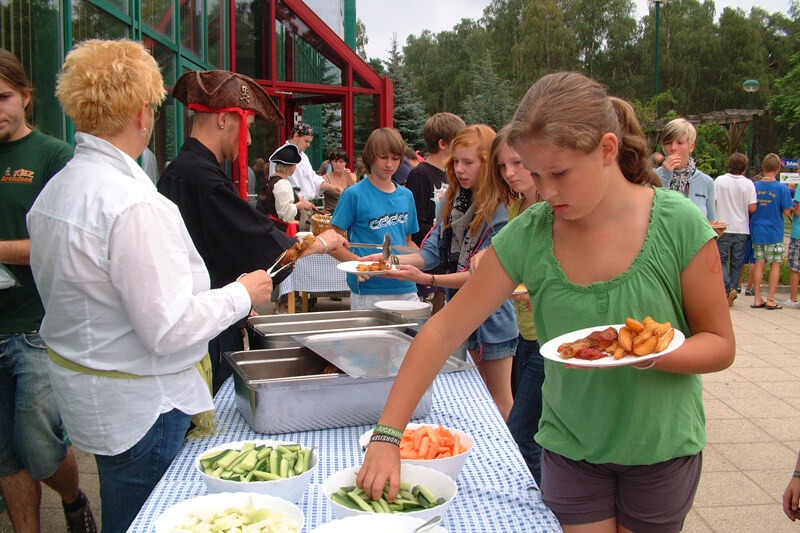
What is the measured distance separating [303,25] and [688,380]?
34.3 ft

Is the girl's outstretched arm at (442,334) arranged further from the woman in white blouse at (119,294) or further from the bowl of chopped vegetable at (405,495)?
the woman in white blouse at (119,294)

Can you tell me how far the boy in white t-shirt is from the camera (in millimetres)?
8562

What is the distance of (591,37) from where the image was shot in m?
39.5

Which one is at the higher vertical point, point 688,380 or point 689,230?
point 689,230

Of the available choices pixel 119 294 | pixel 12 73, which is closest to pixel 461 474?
pixel 119 294

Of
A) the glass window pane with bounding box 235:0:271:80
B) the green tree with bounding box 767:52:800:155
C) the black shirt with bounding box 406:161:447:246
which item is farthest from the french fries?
the green tree with bounding box 767:52:800:155

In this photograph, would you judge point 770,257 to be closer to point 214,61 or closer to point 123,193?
point 214,61

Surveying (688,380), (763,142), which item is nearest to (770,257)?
(688,380)

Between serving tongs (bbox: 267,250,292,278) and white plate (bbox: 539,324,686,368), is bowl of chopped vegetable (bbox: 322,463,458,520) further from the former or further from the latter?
serving tongs (bbox: 267,250,292,278)

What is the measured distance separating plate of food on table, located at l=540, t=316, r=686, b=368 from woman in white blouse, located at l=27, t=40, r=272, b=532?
33.6 inches

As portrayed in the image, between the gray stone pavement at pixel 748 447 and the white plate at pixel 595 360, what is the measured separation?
2.25 meters

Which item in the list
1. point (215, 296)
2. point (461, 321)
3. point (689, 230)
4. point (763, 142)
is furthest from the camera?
point (763, 142)

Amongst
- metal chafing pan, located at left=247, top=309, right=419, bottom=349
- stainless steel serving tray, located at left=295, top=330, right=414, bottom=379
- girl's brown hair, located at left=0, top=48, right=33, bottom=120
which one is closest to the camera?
stainless steel serving tray, located at left=295, top=330, right=414, bottom=379

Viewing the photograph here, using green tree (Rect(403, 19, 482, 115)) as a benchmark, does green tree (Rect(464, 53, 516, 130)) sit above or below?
below
